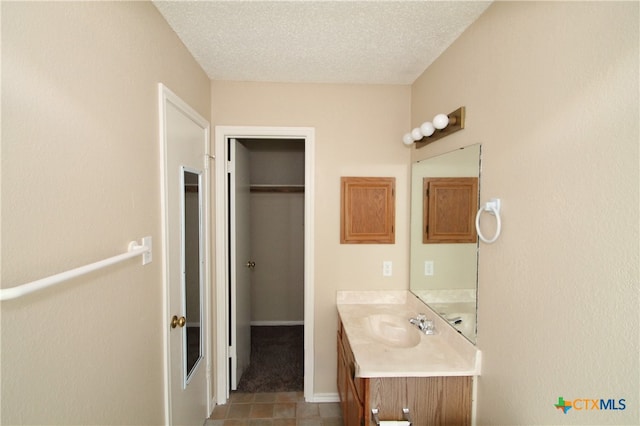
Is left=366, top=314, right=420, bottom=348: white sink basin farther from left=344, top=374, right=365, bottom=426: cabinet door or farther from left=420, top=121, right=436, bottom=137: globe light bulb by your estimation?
left=420, top=121, right=436, bottom=137: globe light bulb

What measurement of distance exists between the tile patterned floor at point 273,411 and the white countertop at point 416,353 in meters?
0.82

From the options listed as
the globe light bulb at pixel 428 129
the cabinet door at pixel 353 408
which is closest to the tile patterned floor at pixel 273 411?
the cabinet door at pixel 353 408

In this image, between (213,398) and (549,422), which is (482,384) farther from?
(213,398)

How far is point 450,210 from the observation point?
5.42 ft

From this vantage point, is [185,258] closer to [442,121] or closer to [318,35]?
[318,35]

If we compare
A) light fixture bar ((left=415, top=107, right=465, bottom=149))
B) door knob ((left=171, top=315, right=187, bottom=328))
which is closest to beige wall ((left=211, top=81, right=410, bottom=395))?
light fixture bar ((left=415, top=107, right=465, bottom=149))

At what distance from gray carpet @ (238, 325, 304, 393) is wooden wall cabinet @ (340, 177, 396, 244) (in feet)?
4.58

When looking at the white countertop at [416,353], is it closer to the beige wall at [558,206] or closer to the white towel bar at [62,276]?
the beige wall at [558,206]

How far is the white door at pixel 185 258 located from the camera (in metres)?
1.45

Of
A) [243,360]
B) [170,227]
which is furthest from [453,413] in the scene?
[243,360]

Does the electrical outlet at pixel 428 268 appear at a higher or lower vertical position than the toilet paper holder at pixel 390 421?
higher

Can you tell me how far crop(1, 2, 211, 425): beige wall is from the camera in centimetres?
68

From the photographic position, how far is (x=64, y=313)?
→ 0.81 m

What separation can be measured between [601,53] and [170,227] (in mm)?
1777
